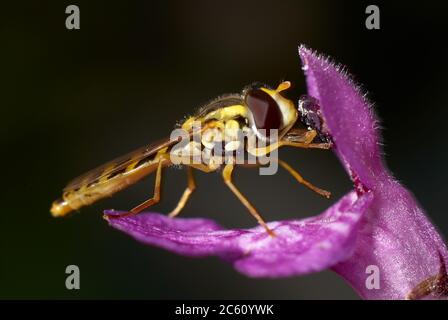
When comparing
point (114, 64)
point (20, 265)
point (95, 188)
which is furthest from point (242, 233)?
point (114, 64)

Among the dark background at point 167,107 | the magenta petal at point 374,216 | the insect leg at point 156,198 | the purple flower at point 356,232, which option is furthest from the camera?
the dark background at point 167,107

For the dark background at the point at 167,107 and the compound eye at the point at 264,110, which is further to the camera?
the dark background at the point at 167,107

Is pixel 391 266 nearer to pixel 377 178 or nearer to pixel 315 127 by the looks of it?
pixel 377 178

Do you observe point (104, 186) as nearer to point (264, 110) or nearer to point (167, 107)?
point (264, 110)

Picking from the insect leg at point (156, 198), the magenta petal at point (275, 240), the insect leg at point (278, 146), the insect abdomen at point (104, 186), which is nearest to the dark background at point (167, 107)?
the insect abdomen at point (104, 186)

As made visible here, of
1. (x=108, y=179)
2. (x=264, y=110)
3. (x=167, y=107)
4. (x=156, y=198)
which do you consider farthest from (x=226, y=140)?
(x=167, y=107)

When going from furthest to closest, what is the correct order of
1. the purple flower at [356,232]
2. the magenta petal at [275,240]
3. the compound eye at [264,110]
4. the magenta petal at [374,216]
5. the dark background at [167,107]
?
the dark background at [167,107]
the compound eye at [264,110]
the magenta petal at [374,216]
the purple flower at [356,232]
the magenta petal at [275,240]

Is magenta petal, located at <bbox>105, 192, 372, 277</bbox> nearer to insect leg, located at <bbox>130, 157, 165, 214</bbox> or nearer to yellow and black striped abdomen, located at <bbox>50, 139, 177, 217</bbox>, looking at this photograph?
insect leg, located at <bbox>130, 157, 165, 214</bbox>

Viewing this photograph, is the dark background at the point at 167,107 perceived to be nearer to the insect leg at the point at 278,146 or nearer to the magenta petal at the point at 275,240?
the magenta petal at the point at 275,240
